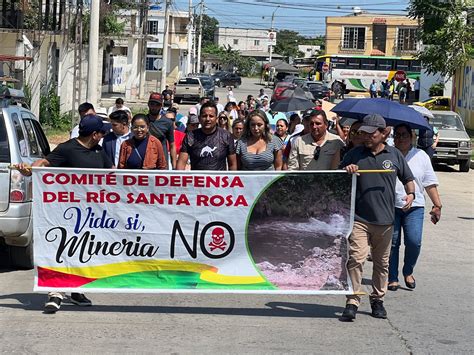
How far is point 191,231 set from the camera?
791 cm

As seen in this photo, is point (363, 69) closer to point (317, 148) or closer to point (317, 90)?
point (317, 90)

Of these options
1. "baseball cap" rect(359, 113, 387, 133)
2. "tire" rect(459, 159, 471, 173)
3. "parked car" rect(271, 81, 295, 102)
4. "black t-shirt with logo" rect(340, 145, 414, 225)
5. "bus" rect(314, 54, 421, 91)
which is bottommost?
"tire" rect(459, 159, 471, 173)

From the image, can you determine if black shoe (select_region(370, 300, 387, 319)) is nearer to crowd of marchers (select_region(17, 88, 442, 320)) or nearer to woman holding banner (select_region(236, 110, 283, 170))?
crowd of marchers (select_region(17, 88, 442, 320))

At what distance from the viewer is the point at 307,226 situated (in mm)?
7996

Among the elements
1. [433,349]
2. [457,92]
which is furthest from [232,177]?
[457,92]

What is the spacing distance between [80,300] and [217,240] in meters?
1.41

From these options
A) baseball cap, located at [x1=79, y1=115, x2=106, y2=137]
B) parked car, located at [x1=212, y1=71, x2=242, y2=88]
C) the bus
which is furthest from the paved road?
parked car, located at [x1=212, y1=71, x2=242, y2=88]

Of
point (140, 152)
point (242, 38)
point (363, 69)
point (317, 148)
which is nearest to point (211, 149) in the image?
point (140, 152)

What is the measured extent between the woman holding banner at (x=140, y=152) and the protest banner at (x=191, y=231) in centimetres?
131

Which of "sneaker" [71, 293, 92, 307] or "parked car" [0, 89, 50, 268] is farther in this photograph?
"parked car" [0, 89, 50, 268]

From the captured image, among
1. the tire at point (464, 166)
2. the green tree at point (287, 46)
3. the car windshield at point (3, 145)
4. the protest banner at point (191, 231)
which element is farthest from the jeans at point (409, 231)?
the green tree at point (287, 46)

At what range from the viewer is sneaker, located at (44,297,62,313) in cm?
774

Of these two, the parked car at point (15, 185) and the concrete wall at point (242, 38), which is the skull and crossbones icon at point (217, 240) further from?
the concrete wall at point (242, 38)

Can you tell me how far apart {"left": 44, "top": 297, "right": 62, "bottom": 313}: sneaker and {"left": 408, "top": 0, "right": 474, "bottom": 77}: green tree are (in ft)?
111
